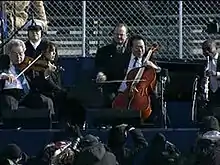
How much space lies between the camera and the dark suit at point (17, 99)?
12359 millimetres

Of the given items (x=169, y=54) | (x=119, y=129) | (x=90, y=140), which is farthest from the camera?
(x=169, y=54)

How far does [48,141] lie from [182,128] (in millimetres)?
1688

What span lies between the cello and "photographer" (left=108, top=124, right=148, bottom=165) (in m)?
0.63

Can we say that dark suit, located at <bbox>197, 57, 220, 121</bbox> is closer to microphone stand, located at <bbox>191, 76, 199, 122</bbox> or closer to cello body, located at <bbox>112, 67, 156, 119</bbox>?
microphone stand, located at <bbox>191, 76, 199, 122</bbox>

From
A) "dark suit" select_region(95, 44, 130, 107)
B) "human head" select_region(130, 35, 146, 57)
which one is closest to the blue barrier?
"dark suit" select_region(95, 44, 130, 107)

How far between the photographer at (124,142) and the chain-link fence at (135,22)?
350 cm

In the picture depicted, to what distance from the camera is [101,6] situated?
1589 centimetres

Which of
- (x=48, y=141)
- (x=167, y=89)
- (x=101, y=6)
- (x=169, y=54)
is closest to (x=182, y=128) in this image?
(x=167, y=89)

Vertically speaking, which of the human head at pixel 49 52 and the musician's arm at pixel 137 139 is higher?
the human head at pixel 49 52

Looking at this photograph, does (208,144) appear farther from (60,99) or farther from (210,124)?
(60,99)

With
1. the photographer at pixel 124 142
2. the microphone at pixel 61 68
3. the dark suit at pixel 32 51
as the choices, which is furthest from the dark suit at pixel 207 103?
the dark suit at pixel 32 51

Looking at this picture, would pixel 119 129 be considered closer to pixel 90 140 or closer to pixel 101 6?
pixel 90 140

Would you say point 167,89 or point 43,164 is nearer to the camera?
point 43,164

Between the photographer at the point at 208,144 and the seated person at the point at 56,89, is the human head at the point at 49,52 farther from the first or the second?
the photographer at the point at 208,144
